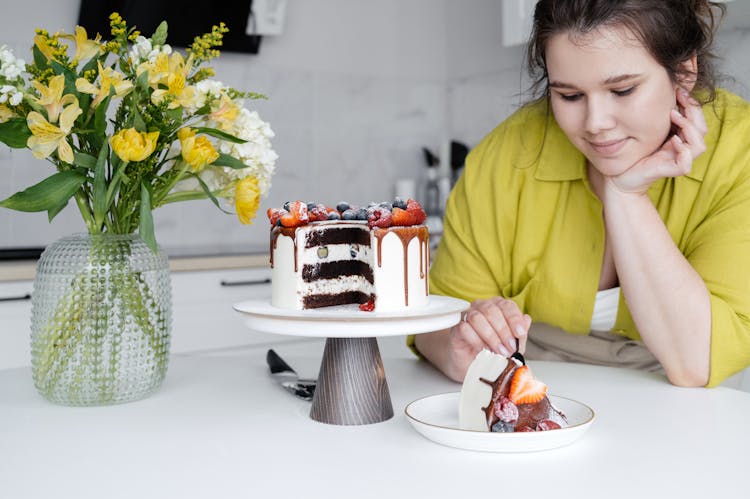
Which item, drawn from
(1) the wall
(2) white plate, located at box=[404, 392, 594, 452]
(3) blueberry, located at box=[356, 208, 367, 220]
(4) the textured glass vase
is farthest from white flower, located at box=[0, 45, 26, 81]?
(1) the wall

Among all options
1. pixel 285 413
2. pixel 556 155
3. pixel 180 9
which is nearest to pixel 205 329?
pixel 180 9

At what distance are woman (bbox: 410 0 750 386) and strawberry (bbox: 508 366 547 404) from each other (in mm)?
240

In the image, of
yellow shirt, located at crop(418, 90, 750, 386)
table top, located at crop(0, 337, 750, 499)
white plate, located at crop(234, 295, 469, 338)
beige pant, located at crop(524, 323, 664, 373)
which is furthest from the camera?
beige pant, located at crop(524, 323, 664, 373)

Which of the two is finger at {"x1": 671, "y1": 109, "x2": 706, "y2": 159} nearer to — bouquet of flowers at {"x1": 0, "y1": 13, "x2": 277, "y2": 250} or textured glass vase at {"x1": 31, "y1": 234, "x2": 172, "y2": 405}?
bouquet of flowers at {"x1": 0, "y1": 13, "x2": 277, "y2": 250}

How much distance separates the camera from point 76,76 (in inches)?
40.0

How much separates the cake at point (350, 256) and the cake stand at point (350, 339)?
3 centimetres

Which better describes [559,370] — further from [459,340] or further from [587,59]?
[587,59]

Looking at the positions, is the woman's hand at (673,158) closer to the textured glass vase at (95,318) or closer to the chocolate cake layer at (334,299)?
the chocolate cake layer at (334,299)

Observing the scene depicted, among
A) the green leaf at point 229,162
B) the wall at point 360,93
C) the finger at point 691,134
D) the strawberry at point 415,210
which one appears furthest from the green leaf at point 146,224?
the wall at point 360,93

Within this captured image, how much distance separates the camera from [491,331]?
3.65ft

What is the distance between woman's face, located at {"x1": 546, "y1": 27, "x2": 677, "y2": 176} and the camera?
3.94 feet

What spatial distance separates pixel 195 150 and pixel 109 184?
0.15 m

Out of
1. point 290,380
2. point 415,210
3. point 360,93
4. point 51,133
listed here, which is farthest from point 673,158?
point 360,93

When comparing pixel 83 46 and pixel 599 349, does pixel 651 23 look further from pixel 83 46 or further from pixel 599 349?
pixel 83 46
